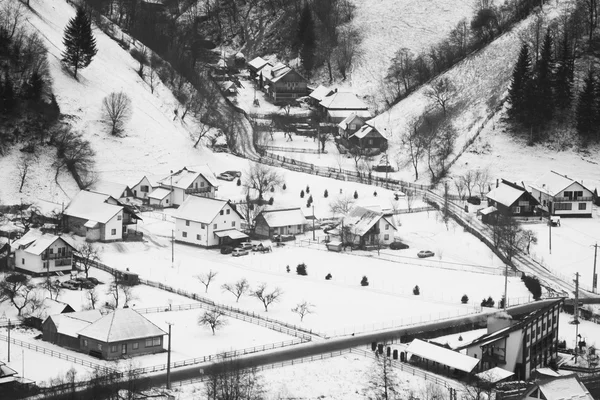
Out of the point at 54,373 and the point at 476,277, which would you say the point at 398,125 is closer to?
the point at 476,277

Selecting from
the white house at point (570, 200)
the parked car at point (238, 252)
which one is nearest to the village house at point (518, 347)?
the parked car at point (238, 252)

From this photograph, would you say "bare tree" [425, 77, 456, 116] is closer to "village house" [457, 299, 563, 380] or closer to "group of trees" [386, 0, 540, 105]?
"group of trees" [386, 0, 540, 105]

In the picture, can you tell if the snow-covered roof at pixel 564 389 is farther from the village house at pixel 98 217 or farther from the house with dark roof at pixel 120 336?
the village house at pixel 98 217

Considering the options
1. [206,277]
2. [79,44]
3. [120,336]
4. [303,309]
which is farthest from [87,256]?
[79,44]

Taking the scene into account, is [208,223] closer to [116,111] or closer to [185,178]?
[185,178]

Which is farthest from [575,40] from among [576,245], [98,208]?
[98,208]

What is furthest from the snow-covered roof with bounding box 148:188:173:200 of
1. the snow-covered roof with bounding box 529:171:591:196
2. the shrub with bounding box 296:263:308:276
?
the snow-covered roof with bounding box 529:171:591:196
